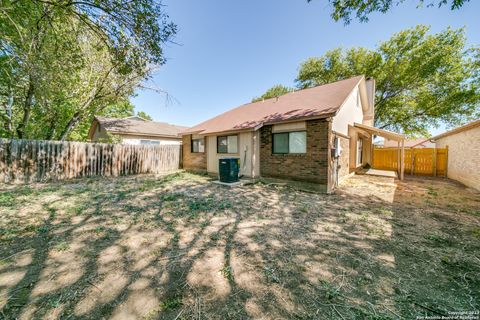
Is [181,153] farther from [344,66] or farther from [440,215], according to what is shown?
[344,66]

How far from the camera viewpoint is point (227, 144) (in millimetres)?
10781

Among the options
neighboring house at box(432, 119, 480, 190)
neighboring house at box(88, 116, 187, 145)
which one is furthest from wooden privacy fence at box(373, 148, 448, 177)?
neighboring house at box(88, 116, 187, 145)

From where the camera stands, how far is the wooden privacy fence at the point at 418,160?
12.0 meters

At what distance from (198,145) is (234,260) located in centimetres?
1107

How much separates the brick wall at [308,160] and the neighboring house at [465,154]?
7.02 metres

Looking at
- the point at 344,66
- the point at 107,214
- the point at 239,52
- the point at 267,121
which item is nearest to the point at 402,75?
the point at 344,66

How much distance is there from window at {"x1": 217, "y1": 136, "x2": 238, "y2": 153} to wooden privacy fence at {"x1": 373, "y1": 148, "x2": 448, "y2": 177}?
12431mm

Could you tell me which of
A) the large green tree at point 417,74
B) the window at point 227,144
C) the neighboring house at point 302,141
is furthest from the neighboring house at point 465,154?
the window at point 227,144

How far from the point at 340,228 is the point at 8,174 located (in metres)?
12.5

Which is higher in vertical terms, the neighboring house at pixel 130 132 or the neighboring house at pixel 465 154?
the neighboring house at pixel 130 132

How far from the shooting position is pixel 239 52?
44.5 feet

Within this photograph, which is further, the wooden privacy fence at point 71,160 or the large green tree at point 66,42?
the wooden privacy fence at point 71,160

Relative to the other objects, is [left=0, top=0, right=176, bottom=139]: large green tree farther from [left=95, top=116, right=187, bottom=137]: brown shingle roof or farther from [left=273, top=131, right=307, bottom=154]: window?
[left=273, top=131, right=307, bottom=154]: window

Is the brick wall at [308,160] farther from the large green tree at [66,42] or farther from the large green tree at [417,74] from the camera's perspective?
the large green tree at [417,74]
